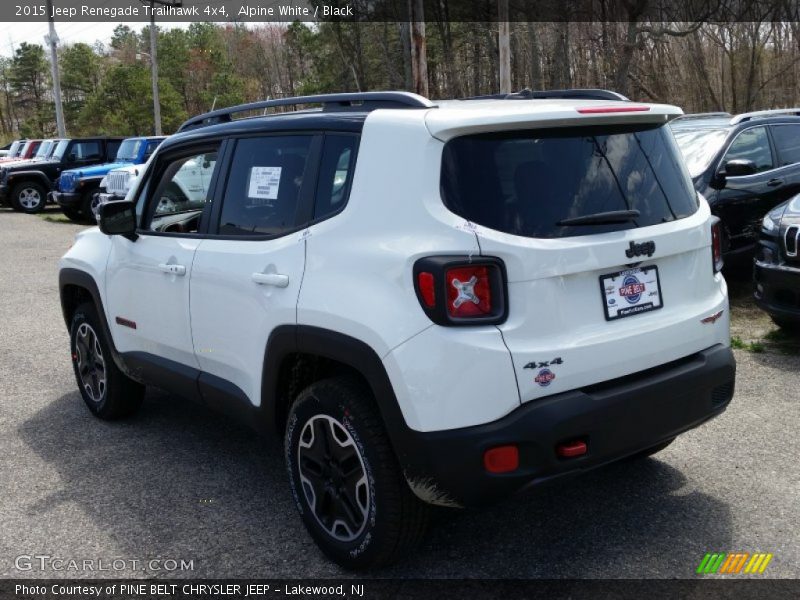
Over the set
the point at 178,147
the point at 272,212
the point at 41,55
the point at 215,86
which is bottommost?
the point at 272,212

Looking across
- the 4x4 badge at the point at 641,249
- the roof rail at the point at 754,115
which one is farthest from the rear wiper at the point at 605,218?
the roof rail at the point at 754,115

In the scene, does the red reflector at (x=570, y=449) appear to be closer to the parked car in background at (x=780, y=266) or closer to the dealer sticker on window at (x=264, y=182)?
the dealer sticker on window at (x=264, y=182)

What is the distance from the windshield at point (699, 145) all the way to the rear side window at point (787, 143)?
0.64 m

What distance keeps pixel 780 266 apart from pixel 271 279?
168 inches

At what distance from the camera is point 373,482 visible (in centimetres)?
299

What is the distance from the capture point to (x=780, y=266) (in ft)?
19.5

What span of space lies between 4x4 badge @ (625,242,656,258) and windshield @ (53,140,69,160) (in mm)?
21285

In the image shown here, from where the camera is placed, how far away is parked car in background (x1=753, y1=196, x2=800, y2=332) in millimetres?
5840

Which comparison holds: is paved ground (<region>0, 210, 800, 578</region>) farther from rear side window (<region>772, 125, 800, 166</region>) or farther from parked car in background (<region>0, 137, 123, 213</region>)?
parked car in background (<region>0, 137, 123, 213</region>)

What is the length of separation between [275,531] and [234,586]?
0.45 metres

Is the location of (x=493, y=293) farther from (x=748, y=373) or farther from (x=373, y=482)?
(x=748, y=373)

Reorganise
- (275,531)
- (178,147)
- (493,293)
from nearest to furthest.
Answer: (493,293)
(275,531)
(178,147)

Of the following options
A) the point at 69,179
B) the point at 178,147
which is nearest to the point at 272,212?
the point at 178,147

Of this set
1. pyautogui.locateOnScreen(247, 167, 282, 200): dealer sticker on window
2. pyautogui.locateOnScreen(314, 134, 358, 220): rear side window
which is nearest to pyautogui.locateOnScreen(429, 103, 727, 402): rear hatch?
pyautogui.locateOnScreen(314, 134, 358, 220): rear side window
